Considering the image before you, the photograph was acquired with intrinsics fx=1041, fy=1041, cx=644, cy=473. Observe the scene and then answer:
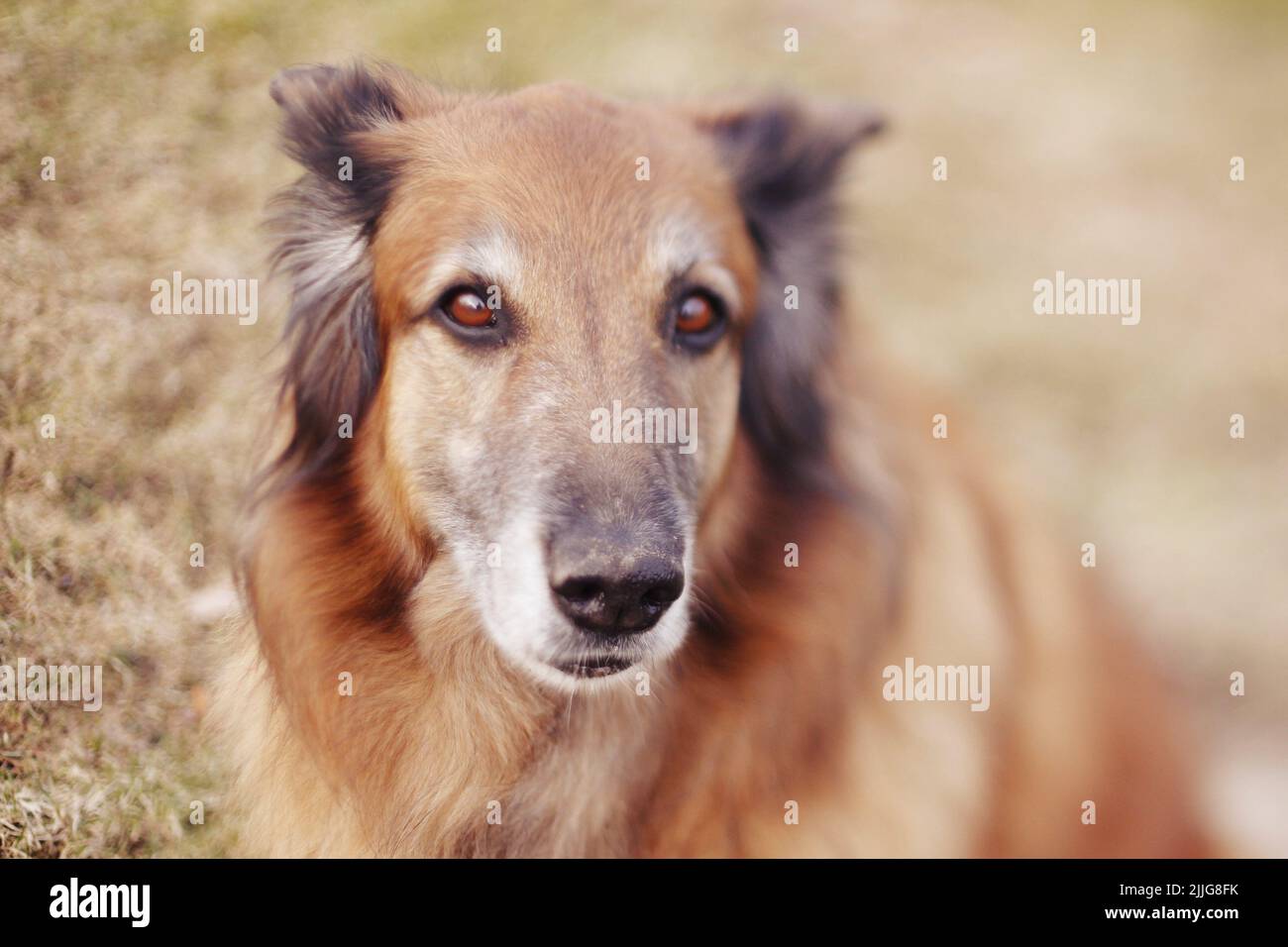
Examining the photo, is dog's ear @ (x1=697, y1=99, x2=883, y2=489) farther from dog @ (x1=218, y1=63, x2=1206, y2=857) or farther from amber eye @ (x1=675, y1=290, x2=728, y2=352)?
amber eye @ (x1=675, y1=290, x2=728, y2=352)

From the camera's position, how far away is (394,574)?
9.05 feet

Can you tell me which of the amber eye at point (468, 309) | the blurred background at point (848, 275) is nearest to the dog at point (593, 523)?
the amber eye at point (468, 309)

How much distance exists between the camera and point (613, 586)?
2.29 m

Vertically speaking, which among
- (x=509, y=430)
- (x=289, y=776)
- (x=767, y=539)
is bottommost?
(x=289, y=776)

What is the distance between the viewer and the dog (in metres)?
2.52

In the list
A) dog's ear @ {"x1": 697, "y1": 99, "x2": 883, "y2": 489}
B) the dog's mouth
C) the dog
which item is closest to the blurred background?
dog's ear @ {"x1": 697, "y1": 99, "x2": 883, "y2": 489}

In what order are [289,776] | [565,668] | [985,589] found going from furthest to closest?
[985,589]
[289,776]
[565,668]

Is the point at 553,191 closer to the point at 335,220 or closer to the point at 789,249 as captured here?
the point at 335,220

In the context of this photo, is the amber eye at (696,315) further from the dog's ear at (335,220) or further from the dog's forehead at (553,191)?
the dog's ear at (335,220)

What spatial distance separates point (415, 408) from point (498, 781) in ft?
3.45

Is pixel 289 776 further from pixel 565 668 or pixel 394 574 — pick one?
pixel 565 668

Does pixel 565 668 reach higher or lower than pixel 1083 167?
lower

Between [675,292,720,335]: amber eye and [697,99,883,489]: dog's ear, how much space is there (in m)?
0.20
